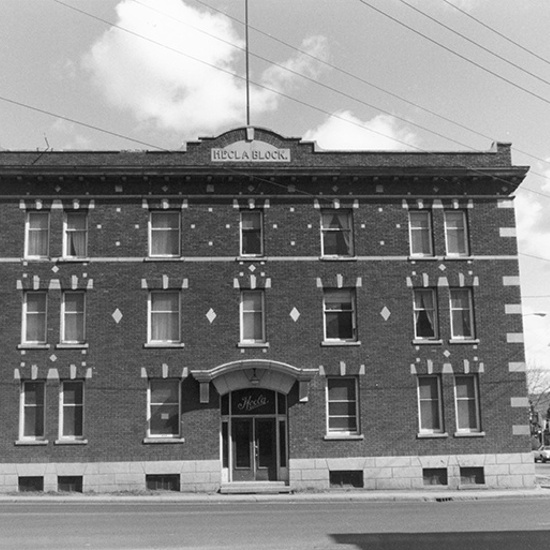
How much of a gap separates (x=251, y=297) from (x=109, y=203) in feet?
21.0

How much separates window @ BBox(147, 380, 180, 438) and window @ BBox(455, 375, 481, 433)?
10387mm

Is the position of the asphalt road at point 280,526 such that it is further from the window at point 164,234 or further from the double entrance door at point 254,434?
the window at point 164,234

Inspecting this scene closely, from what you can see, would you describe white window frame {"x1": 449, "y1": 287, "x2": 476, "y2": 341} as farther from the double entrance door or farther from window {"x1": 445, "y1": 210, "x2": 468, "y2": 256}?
the double entrance door

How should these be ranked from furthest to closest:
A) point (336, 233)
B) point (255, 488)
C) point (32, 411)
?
1. point (336, 233)
2. point (32, 411)
3. point (255, 488)

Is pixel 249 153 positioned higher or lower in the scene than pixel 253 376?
higher

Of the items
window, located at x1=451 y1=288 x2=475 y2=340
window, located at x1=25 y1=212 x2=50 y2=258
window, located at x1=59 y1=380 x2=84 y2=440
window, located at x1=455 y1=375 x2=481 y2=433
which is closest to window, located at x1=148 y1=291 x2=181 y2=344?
window, located at x1=59 y1=380 x2=84 y2=440

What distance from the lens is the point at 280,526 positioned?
1692 centimetres

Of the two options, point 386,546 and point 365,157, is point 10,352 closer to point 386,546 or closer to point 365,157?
point 365,157

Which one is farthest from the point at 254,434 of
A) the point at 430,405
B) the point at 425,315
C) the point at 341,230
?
the point at 341,230

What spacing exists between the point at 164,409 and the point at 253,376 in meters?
3.47

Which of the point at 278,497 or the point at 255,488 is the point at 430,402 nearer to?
the point at 278,497

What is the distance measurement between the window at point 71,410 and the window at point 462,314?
553 inches

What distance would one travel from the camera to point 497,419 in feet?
94.5

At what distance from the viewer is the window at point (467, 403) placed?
29.0 meters
